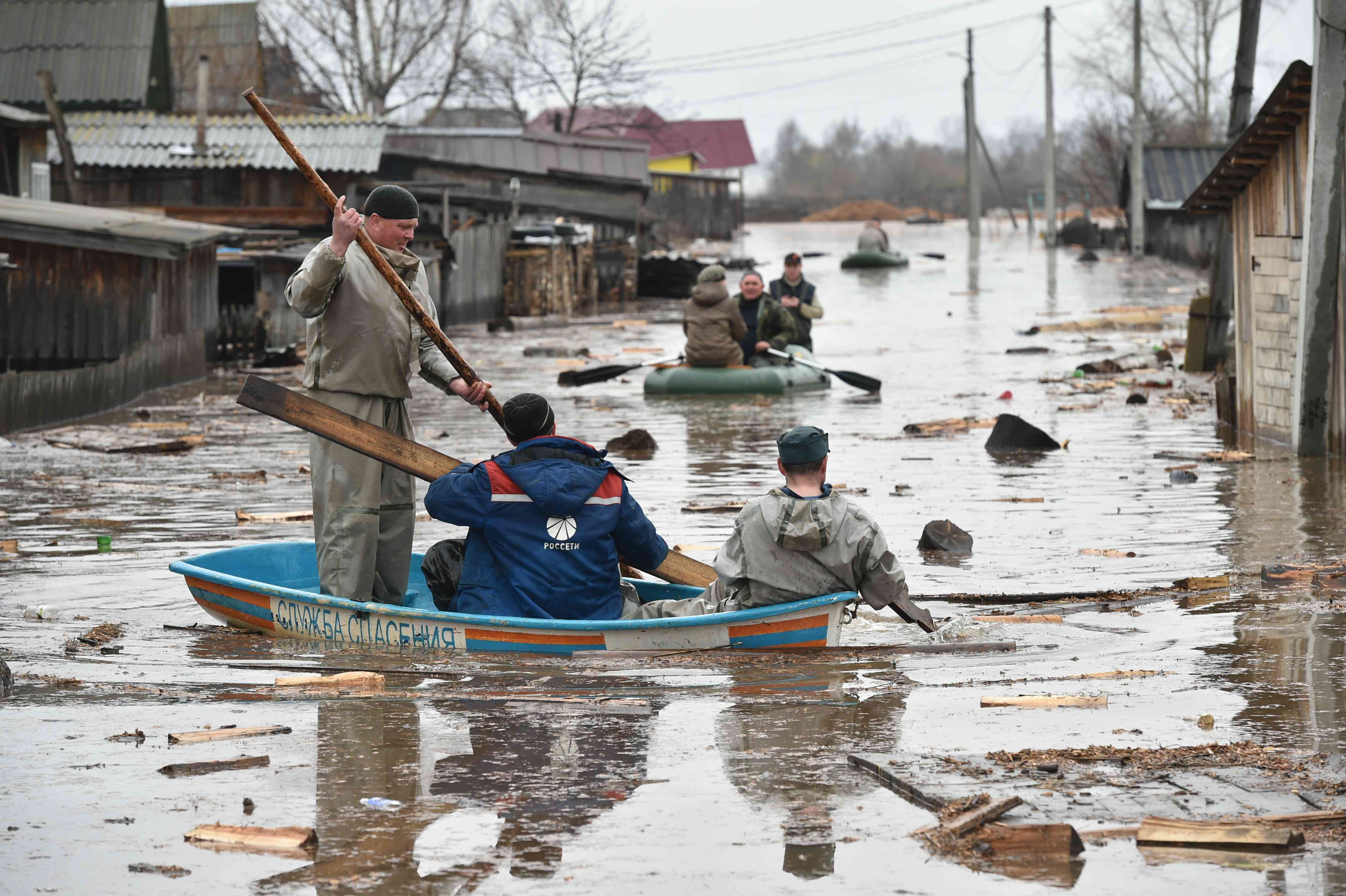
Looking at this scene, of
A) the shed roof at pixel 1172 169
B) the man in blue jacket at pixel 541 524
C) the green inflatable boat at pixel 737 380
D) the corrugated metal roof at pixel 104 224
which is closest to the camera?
the man in blue jacket at pixel 541 524

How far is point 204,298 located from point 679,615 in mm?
19016

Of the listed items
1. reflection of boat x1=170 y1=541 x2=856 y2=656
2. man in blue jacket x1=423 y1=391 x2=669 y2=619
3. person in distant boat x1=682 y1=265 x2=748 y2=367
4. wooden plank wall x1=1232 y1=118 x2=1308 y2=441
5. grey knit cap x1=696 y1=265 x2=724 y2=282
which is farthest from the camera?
person in distant boat x1=682 y1=265 x2=748 y2=367

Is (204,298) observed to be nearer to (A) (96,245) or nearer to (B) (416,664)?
(A) (96,245)

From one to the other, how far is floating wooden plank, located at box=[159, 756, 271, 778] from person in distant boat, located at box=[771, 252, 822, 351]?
15.2m

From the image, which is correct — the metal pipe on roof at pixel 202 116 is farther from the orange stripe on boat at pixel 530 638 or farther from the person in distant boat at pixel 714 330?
the orange stripe on boat at pixel 530 638

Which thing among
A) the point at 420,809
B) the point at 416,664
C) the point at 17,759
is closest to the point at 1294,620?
the point at 416,664

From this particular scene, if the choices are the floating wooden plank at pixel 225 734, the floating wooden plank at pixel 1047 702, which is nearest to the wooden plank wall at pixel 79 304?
the floating wooden plank at pixel 225 734

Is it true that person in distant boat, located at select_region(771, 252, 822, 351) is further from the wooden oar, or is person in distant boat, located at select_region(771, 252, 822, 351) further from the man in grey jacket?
the wooden oar

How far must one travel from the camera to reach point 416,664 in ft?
24.7

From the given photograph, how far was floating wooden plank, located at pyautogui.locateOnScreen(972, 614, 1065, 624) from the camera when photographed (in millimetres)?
8383

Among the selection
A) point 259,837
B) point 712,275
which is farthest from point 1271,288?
point 259,837

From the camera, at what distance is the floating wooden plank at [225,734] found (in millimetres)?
6172

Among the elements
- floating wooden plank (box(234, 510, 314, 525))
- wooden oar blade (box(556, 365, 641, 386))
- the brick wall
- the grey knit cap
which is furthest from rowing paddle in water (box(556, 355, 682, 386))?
floating wooden plank (box(234, 510, 314, 525))

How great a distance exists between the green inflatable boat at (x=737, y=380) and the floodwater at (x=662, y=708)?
17.3 ft
